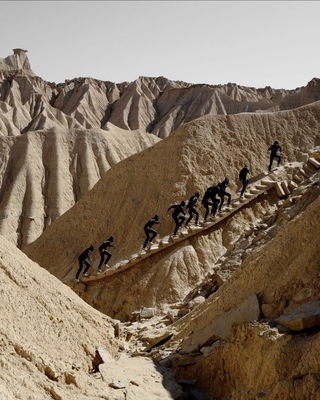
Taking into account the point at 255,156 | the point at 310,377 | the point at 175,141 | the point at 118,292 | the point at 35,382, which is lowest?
the point at 310,377

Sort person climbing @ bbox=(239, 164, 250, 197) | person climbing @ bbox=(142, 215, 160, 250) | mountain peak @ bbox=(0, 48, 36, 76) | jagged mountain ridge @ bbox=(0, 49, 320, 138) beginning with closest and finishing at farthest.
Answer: person climbing @ bbox=(142, 215, 160, 250), person climbing @ bbox=(239, 164, 250, 197), jagged mountain ridge @ bbox=(0, 49, 320, 138), mountain peak @ bbox=(0, 48, 36, 76)

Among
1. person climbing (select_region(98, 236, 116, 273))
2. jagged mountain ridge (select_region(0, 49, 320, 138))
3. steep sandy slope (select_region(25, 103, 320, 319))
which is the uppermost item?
jagged mountain ridge (select_region(0, 49, 320, 138))

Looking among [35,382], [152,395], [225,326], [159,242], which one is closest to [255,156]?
[159,242]

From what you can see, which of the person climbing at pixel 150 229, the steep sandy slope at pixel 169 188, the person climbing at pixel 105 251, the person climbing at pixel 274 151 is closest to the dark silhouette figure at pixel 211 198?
the steep sandy slope at pixel 169 188

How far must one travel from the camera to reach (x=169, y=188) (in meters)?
22.9

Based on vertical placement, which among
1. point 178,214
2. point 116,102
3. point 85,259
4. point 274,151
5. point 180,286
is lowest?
point 180,286

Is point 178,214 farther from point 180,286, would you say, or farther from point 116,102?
point 116,102

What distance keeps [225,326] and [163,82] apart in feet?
284

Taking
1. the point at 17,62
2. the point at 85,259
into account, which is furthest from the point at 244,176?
the point at 17,62

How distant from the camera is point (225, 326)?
10766 mm

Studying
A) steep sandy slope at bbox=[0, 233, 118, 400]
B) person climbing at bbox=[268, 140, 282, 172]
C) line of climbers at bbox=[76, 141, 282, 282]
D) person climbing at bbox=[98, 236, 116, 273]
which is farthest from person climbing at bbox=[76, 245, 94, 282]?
person climbing at bbox=[268, 140, 282, 172]

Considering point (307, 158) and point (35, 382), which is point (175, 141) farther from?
point (35, 382)

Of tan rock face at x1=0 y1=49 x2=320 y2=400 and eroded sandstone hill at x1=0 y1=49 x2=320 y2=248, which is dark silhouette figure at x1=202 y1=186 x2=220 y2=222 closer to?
tan rock face at x1=0 y1=49 x2=320 y2=400

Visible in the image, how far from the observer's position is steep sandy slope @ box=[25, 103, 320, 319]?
18.9m
